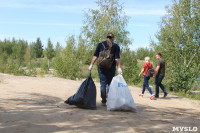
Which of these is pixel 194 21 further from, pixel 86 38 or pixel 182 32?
pixel 86 38

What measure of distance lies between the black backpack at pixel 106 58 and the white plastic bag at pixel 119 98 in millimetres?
379

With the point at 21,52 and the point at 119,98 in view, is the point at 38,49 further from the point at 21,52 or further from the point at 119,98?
the point at 119,98

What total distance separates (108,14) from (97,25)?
42.2 inches

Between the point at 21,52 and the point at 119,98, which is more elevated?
the point at 21,52

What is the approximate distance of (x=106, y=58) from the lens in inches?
204

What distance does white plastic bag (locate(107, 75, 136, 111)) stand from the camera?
15.8ft

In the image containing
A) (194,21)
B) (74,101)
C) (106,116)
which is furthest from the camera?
(194,21)

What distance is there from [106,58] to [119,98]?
964 millimetres

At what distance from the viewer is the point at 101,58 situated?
5219mm

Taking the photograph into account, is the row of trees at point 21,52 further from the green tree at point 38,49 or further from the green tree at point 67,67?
the green tree at point 67,67

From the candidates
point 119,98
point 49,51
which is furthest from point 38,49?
point 119,98

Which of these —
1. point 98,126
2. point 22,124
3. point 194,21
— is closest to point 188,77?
point 194,21

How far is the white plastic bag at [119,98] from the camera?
15.8 ft

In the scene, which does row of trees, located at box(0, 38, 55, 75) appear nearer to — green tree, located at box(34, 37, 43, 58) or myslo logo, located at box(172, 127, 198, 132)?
green tree, located at box(34, 37, 43, 58)
